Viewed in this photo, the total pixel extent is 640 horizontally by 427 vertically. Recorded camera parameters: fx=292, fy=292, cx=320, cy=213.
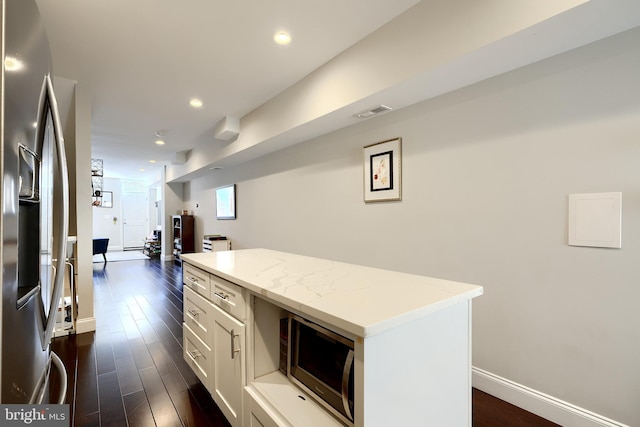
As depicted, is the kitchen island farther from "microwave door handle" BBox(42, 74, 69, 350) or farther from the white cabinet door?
"microwave door handle" BBox(42, 74, 69, 350)

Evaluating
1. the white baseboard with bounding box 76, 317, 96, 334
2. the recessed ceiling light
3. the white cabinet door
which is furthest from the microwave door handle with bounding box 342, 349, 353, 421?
the white baseboard with bounding box 76, 317, 96, 334

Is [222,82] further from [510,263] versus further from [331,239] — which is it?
[510,263]

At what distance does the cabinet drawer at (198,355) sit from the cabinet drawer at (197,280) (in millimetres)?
306

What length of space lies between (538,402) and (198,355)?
212 centimetres

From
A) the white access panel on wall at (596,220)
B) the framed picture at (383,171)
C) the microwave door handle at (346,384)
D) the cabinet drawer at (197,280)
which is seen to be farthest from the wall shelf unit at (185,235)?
the white access panel on wall at (596,220)

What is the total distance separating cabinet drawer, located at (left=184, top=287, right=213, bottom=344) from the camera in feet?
5.65

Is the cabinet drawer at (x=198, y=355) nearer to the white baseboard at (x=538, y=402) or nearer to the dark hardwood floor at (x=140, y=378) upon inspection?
the dark hardwood floor at (x=140, y=378)

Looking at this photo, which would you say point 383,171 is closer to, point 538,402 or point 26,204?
point 538,402

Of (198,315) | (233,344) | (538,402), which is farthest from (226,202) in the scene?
(538,402)

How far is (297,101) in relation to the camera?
3.05 metres

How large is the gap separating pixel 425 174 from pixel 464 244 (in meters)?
0.64

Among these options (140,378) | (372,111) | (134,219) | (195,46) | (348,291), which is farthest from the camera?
(134,219)

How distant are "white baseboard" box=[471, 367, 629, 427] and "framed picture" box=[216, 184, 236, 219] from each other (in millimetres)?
4496

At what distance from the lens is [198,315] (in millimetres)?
1871
